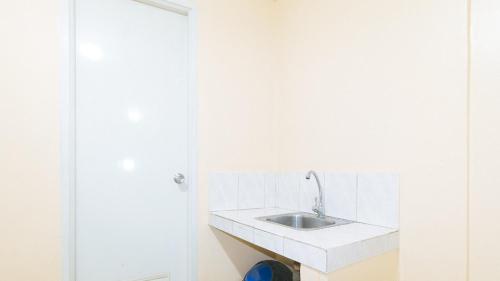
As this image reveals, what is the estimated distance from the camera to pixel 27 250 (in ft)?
4.88

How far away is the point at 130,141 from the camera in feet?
5.99

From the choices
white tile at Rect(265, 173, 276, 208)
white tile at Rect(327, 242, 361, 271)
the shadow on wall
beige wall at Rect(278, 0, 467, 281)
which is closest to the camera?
white tile at Rect(327, 242, 361, 271)

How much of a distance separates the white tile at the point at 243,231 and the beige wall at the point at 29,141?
3.02 ft

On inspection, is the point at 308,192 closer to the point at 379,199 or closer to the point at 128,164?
the point at 379,199

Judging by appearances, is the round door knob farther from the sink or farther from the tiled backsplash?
the sink

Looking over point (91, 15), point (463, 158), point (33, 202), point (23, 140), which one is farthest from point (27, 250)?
point (463, 158)

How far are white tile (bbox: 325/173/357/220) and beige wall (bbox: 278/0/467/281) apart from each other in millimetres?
75

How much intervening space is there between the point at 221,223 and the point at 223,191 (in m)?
0.25

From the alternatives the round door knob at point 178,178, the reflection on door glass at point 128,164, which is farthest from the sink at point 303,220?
the reflection on door glass at point 128,164

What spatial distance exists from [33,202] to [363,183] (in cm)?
171

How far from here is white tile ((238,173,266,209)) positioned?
7.11ft

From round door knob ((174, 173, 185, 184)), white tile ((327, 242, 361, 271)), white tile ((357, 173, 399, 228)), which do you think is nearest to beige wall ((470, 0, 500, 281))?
white tile ((357, 173, 399, 228))

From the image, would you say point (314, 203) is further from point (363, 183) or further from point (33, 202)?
point (33, 202)

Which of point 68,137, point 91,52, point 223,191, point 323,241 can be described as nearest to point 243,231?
point 223,191
